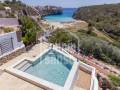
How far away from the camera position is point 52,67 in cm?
1118

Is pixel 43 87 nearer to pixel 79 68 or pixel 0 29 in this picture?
pixel 79 68

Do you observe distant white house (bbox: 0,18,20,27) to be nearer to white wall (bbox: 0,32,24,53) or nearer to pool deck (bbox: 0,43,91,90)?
white wall (bbox: 0,32,24,53)

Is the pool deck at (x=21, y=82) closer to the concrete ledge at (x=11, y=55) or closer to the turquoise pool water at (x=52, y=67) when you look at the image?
the concrete ledge at (x=11, y=55)

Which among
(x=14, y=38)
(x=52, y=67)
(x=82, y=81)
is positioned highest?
(x=14, y=38)

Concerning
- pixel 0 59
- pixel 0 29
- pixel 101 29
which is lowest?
pixel 101 29

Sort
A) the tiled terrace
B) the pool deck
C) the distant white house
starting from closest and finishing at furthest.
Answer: the pool deck
the tiled terrace
the distant white house

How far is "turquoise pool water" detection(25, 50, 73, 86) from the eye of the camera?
9398mm

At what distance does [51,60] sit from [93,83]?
4.02 meters

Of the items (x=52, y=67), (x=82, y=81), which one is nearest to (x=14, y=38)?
(x=52, y=67)

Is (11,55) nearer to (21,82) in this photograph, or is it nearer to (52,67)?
(52,67)

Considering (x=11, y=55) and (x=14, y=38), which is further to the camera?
(x=14, y=38)

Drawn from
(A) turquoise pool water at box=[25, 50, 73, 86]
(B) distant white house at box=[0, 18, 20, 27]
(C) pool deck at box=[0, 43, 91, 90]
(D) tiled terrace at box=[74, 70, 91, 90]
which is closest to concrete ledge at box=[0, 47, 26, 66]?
(C) pool deck at box=[0, 43, 91, 90]

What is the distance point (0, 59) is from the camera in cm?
1067

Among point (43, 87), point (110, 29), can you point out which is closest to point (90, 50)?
point (43, 87)
